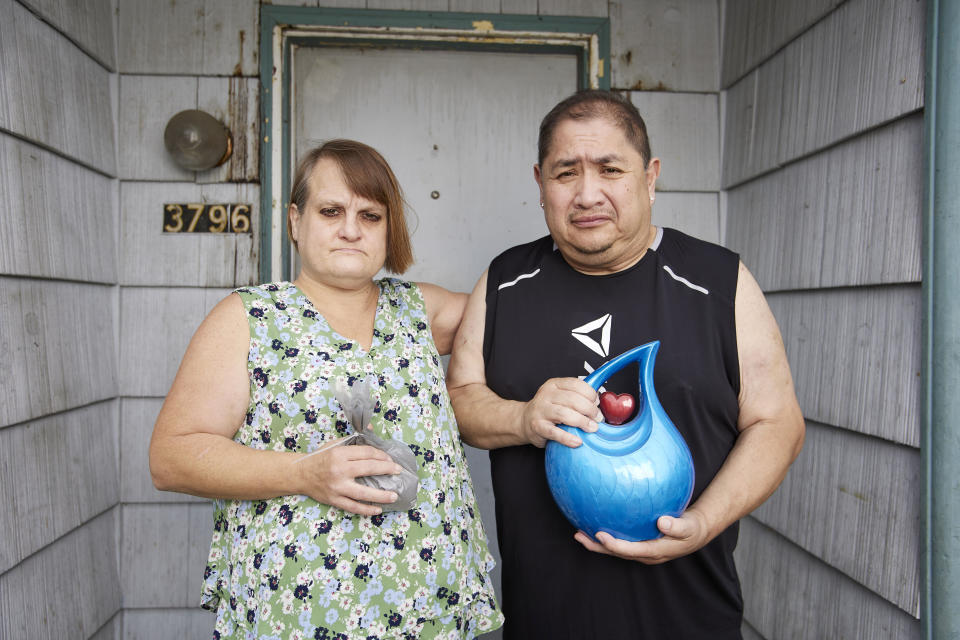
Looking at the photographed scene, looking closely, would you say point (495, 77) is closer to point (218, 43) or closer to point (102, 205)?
point (218, 43)

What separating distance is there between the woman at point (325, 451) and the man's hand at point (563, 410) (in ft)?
0.89

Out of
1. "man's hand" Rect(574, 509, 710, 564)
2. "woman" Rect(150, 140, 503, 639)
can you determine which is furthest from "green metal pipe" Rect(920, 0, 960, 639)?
"woman" Rect(150, 140, 503, 639)

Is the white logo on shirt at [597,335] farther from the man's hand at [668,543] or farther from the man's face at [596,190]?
the man's hand at [668,543]

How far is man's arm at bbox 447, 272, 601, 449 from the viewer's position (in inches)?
45.9

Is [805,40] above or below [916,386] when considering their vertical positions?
above

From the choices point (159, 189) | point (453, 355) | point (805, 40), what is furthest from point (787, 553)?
point (159, 189)

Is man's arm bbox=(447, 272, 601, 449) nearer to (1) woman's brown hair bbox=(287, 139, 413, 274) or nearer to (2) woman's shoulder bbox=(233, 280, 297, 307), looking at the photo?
(1) woman's brown hair bbox=(287, 139, 413, 274)

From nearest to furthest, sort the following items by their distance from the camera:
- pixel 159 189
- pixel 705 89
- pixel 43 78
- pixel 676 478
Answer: pixel 676 478, pixel 43 78, pixel 159 189, pixel 705 89

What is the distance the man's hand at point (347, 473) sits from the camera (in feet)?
3.82

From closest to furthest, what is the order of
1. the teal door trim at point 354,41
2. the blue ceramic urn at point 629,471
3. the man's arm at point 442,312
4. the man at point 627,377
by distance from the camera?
the blue ceramic urn at point 629,471 < the man at point 627,377 < the man's arm at point 442,312 < the teal door trim at point 354,41

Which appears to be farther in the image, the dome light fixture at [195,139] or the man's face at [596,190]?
the dome light fixture at [195,139]

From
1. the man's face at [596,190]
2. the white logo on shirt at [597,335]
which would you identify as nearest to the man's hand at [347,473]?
the white logo on shirt at [597,335]

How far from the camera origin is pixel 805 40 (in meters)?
1.80

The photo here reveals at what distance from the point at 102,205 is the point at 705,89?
2105mm
